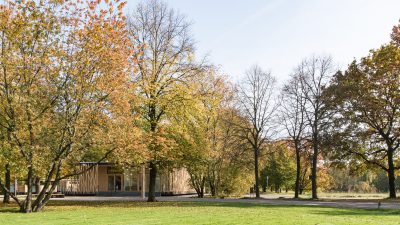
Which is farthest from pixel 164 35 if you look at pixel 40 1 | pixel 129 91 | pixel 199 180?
pixel 199 180

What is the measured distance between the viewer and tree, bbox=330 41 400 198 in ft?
121

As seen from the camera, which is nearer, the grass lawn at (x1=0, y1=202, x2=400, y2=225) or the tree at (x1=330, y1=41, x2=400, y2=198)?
the grass lawn at (x1=0, y1=202, x2=400, y2=225)

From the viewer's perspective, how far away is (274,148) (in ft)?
150

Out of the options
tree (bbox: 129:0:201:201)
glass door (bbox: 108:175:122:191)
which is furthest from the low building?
tree (bbox: 129:0:201:201)

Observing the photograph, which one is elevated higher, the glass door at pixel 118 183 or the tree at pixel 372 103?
the tree at pixel 372 103

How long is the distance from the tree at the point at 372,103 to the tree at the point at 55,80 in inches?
810

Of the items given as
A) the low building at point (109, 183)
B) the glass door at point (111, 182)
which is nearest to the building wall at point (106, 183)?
the low building at point (109, 183)

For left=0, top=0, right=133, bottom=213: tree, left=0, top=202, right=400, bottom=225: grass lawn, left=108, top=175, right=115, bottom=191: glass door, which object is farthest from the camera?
left=108, top=175, right=115, bottom=191: glass door

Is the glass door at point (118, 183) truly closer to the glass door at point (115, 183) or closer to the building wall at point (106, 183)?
the glass door at point (115, 183)

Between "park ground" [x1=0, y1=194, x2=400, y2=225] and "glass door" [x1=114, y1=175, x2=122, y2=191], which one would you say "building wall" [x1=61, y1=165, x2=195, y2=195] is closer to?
"glass door" [x1=114, y1=175, x2=122, y2=191]

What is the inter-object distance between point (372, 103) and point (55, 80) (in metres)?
24.9

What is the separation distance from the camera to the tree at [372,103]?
121 feet

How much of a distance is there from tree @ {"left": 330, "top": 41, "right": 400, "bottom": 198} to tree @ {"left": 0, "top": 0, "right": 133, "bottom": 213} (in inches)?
810

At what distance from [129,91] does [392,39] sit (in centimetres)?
2385
